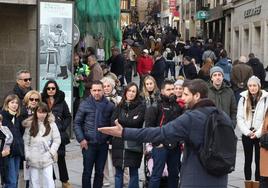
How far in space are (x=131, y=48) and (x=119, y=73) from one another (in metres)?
8.11

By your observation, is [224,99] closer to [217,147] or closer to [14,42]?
[217,147]

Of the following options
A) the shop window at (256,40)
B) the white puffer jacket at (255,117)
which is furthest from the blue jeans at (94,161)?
the shop window at (256,40)

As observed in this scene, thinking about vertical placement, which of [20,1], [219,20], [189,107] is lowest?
[189,107]

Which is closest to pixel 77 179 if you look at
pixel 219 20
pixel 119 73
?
pixel 119 73

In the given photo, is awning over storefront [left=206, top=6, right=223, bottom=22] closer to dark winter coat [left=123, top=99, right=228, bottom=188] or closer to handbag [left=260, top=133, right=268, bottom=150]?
handbag [left=260, top=133, right=268, bottom=150]

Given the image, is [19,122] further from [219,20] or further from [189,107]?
[219,20]

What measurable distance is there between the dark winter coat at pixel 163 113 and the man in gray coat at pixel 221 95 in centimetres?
100

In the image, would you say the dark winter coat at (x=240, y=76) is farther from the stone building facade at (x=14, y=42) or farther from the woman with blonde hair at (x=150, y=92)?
the stone building facade at (x=14, y=42)

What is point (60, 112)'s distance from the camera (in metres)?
8.70

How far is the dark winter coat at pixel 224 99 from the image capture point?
8852 mm

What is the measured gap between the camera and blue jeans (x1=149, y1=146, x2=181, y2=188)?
26.2 ft

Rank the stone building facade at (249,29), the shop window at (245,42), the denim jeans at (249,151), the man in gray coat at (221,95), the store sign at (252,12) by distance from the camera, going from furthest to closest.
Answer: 1. the shop window at (245,42)
2. the store sign at (252,12)
3. the stone building facade at (249,29)
4. the denim jeans at (249,151)
5. the man in gray coat at (221,95)

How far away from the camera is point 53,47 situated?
11867 millimetres

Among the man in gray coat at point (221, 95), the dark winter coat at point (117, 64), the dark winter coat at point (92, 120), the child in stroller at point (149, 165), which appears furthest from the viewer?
the dark winter coat at point (117, 64)
